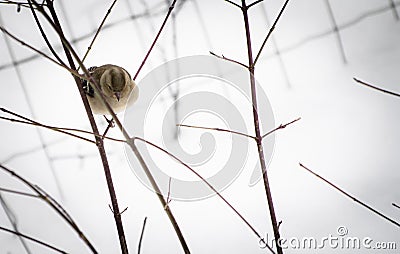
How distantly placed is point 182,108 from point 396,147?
451 millimetres

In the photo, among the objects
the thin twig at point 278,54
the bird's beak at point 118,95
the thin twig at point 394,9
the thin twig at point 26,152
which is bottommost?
the bird's beak at point 118,95

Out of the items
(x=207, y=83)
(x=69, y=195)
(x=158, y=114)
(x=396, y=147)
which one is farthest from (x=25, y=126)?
(x=396, y=147)

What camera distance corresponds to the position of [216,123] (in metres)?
0.99

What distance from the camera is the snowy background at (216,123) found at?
786mm

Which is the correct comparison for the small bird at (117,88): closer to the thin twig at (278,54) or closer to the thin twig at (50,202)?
the thin twig at (50,202)

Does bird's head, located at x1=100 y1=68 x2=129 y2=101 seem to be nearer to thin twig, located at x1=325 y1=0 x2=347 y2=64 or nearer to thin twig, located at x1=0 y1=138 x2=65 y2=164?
thin twig, located at x1=0 y1=138 x2=65 y2=164

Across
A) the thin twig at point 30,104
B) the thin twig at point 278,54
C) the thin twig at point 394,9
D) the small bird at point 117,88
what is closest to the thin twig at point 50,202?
the small bird at point 117,88

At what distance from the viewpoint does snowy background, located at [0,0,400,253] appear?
2.58 ft

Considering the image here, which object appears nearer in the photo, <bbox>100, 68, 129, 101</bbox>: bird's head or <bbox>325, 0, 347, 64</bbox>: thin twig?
<bbox>100, 68, 129, 101</bbox>: bird's head

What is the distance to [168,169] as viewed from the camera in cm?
87

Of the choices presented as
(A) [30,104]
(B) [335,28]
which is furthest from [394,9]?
(A) [30,104]

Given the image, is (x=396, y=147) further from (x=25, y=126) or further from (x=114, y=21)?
(x=25, y=126)

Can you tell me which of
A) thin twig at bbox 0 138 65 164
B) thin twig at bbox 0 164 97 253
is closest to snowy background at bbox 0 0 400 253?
thin twig at bbox 0 138 65 164

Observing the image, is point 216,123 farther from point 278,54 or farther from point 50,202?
point 50,202
